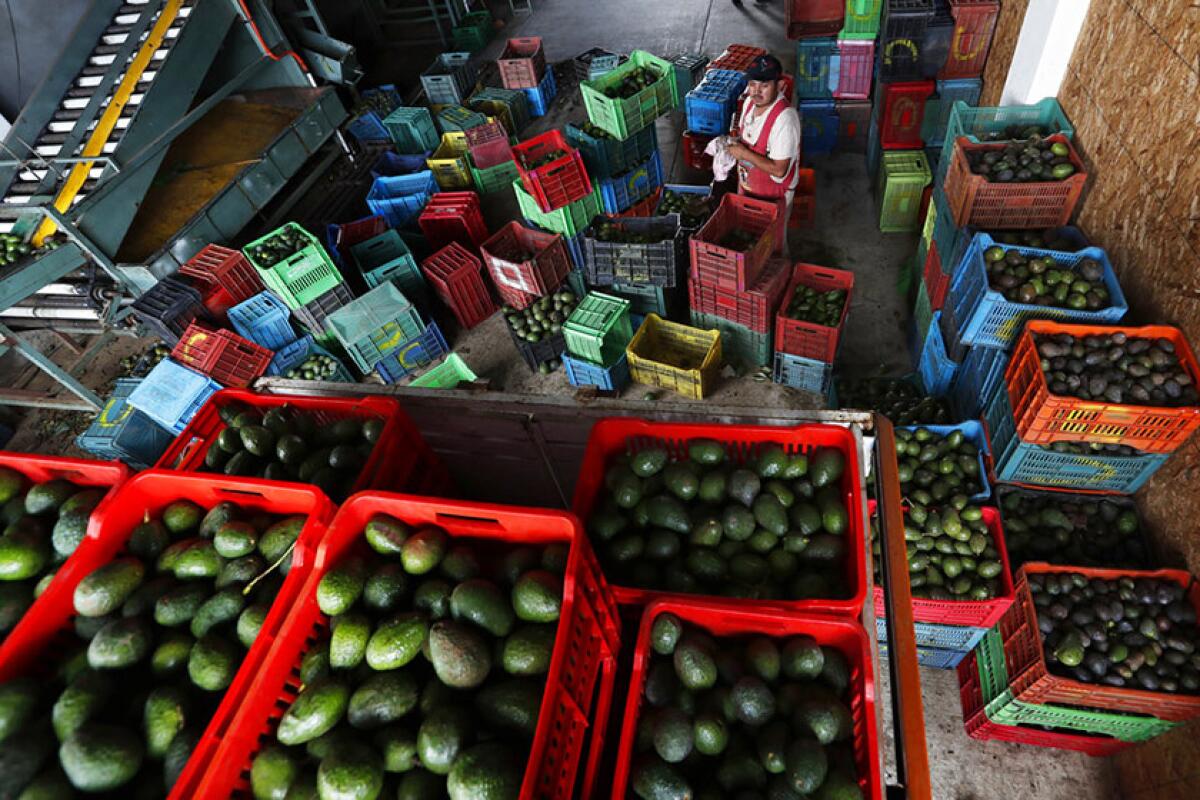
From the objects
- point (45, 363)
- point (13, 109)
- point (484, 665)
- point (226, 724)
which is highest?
point (226, 724)

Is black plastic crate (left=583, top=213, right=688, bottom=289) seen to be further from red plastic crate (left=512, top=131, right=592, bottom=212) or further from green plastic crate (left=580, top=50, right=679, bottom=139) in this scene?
green plastic crate (left=580, top=50, right=679, bottom=139)

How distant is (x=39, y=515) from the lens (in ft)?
7.74

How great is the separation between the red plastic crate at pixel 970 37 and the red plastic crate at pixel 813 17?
2.28m

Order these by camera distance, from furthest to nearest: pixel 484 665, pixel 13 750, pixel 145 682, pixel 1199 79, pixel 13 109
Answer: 1. pixel 13 109
2. pixel 1199 79
3. pixel 145 682
4. pixel 484 665
5. pixel 13 750

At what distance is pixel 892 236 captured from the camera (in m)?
7.04

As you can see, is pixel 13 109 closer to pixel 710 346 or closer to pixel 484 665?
pixel 710 346

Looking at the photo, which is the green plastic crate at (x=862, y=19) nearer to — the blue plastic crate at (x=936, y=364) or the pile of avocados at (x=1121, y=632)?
the blue plastic crate at (x=936, y=364)

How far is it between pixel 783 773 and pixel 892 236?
6.75 m

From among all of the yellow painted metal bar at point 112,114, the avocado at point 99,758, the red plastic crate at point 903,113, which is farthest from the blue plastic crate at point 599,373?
the yellow painted metal bar at point 112,114

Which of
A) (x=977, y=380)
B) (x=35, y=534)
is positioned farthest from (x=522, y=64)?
(x=35, y=534)

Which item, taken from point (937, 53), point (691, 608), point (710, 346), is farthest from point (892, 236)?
point (691, 608)

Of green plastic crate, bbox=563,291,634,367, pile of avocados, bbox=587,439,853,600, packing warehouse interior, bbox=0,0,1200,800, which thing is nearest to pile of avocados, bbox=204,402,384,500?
packing warehouse interior, bbox=0,0,1200,800

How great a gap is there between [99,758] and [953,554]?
13.0 feet

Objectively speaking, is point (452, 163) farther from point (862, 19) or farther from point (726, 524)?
point (726, 524)
